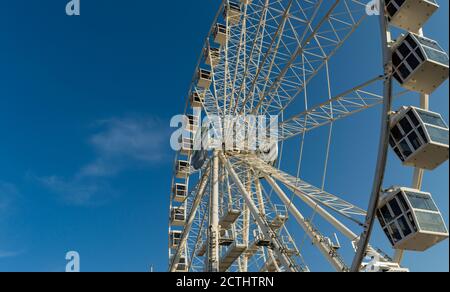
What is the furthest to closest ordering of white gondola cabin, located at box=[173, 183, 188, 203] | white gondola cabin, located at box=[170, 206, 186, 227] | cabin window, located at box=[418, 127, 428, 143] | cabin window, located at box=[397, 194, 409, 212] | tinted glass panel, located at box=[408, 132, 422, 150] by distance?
1. white gondola cabin, located at box=[173, 183, 188, 203]
2. white gondola cabin, located at box=[170, 206, 186, 227]
3. cabin window, located at box=[397, 194, 409, 212]
4. tinted glass panel, located at box=[408, 132, 422, 150]
5. cabin window, located at box=[418, 127, 428, 143]

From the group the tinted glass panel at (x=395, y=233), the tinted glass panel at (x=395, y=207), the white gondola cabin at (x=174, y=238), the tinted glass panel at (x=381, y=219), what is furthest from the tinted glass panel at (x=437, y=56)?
the white gondola cabin at (x=174, y=238)

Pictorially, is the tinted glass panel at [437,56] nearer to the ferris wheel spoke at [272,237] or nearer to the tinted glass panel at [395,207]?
the tinted glass panel at [395,207]

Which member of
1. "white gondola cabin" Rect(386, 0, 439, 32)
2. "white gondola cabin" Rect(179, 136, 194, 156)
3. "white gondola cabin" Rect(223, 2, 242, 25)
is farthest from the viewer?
"white gondola cabin" Rect(179, 136, 194, 156)

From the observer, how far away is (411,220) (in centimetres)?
1144

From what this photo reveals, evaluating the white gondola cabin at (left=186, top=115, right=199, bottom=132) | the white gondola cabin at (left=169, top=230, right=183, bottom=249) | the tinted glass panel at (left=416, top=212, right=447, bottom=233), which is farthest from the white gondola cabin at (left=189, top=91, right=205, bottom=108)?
the tinted glass panel at (left=416, top=212, right=447, bottom=233)

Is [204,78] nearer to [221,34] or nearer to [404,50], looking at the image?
[221,34]

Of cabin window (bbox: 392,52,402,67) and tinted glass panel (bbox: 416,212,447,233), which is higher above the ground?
cabin window (bbox: 392,52,402,67)

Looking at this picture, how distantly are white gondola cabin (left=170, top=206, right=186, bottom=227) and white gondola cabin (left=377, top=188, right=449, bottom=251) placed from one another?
80.1 feet

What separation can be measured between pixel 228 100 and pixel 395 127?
16.3 m

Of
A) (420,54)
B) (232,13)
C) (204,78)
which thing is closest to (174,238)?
(204,78)

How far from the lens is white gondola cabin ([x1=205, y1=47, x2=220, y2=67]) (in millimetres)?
30062

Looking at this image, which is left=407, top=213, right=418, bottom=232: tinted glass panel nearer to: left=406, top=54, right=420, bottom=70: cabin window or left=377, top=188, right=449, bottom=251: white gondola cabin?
left=377, top=188, right=449, bottom=251: white gondola cabin

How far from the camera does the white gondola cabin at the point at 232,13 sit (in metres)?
28.5
